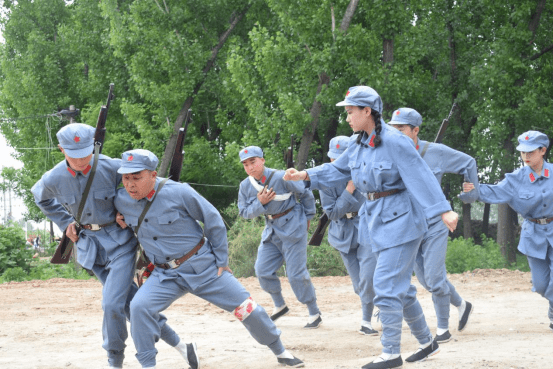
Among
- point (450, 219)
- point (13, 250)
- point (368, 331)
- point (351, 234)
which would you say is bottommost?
point (13, 250)

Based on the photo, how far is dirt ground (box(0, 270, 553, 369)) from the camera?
6580mm

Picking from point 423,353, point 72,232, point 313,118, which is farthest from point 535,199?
point 313,118

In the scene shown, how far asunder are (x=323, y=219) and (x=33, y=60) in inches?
999

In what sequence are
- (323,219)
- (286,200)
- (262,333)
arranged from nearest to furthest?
(262,333), (286,200), (323,219)

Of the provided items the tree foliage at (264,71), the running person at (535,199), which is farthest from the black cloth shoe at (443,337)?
the tree foliage at (264,71)

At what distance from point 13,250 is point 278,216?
10377 mm

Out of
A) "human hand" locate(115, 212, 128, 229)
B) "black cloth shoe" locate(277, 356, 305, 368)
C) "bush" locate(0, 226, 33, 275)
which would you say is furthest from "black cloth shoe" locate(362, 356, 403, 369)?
"bush" locate(0, 226, 33, 275)

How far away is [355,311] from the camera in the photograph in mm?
10344

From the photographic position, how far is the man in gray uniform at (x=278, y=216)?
848 centimetres

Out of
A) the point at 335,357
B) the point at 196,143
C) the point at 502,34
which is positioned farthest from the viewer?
the point at 196,143

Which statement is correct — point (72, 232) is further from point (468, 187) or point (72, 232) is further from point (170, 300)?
point (468, 187)

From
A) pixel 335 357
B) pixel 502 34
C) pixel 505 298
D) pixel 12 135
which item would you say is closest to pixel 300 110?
pixel 502 34

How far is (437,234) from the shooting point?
23.9 feet

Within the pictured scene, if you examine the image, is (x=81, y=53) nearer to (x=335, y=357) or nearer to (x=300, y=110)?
(x=300, y=110)
